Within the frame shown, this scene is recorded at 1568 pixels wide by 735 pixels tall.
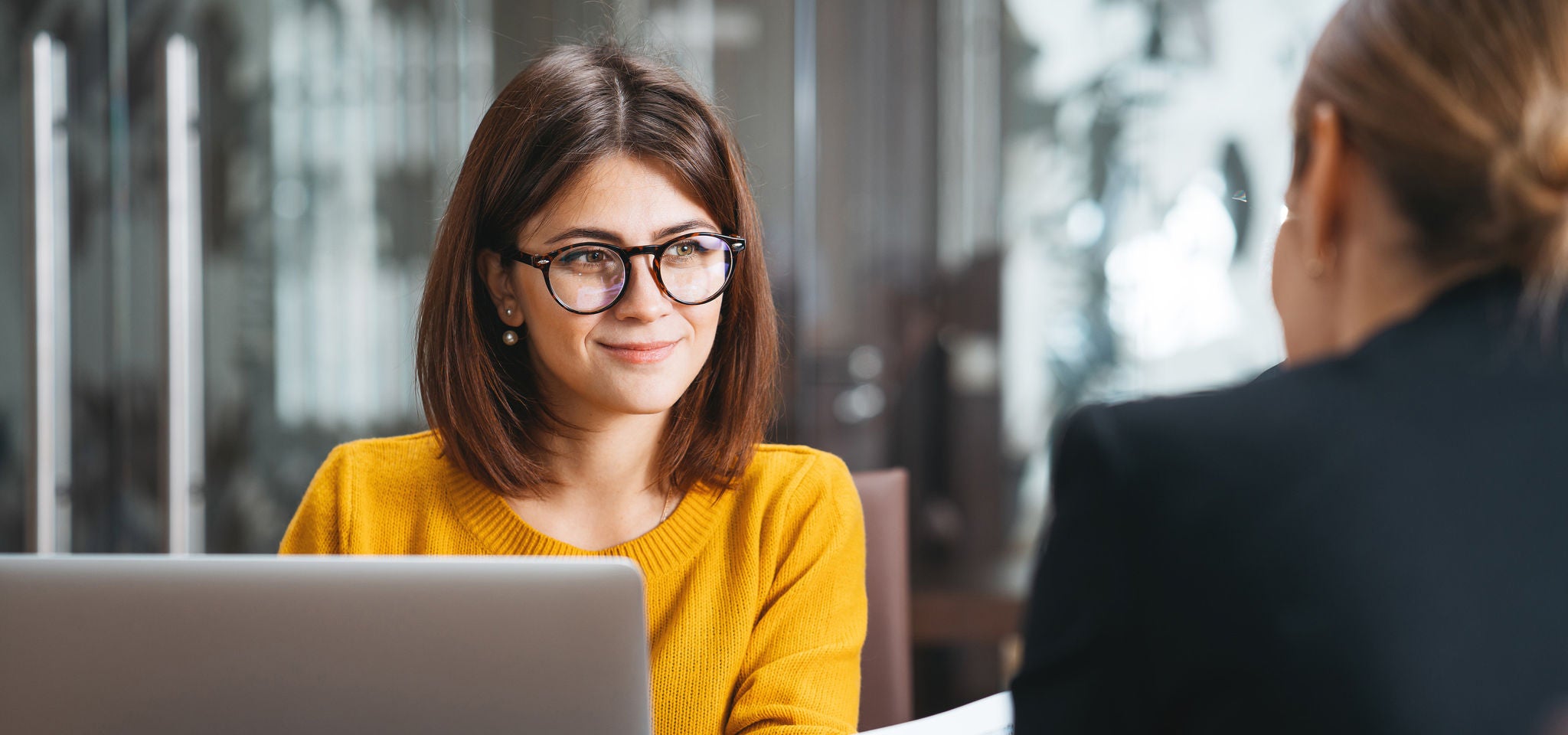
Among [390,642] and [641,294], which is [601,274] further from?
[390,642]

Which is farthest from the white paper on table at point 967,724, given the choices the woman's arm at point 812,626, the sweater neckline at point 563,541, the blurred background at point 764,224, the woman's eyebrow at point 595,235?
the blurred background at point 764,224

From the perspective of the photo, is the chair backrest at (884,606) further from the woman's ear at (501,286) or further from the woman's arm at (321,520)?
the woman's arm at (321,520)

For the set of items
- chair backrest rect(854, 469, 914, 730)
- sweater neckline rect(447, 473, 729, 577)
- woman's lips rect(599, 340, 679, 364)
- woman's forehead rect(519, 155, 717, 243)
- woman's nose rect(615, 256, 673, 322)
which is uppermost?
woman's forehead rect(519, 155, 717, 243)

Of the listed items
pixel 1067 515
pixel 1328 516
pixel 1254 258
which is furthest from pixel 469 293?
pixel 1254 258

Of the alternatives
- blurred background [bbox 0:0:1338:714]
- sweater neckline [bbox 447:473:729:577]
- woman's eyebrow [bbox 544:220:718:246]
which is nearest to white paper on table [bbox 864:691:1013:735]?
sweater neckline [bbox 447:473:729:577]

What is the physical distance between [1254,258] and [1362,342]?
2111mm

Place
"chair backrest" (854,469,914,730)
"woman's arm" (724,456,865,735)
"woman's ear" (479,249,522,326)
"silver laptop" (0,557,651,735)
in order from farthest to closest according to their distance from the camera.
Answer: "chair backrest" (854,469,914,730), "woman's ear" (479,249,522,326), "woman's arm" (724,456,865,735), "silver laptop" (0,557,651,735)

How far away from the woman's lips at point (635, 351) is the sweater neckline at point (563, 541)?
185 mm

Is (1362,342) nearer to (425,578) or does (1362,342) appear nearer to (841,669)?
(425,578)

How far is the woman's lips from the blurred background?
139 cm

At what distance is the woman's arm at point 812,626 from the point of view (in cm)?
104

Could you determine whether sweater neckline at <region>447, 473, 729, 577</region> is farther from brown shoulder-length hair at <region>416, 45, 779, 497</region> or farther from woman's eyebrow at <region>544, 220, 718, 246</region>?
woman's eyebrow at <region>544, 220, 718, 246</region>

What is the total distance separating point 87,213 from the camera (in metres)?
2.45

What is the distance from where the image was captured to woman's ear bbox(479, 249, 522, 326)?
114 centimetres
